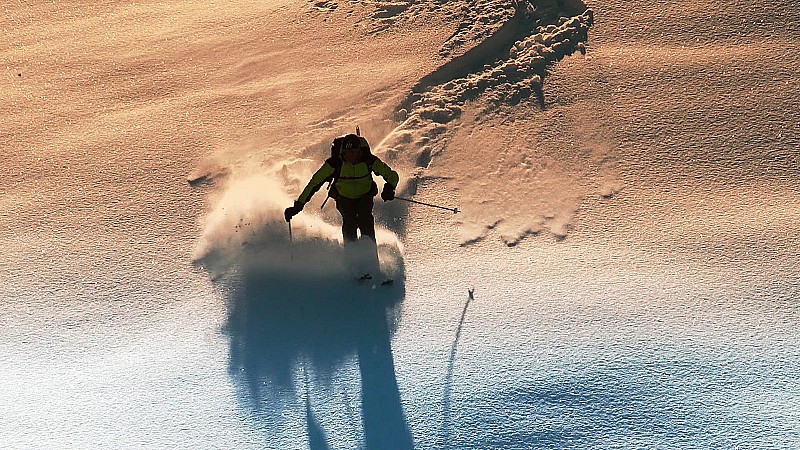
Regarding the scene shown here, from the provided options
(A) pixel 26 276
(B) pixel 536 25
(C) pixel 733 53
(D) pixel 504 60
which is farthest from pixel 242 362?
(C) pixel 733 53

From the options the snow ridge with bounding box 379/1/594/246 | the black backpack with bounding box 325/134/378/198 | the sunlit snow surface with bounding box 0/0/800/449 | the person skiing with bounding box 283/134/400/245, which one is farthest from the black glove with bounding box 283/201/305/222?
the snow ridge with bounding box 379/1/594/246

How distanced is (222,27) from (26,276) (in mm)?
3707

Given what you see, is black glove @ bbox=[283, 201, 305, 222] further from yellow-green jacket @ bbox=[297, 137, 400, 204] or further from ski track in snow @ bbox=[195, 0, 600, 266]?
ski track in snow @ bbox=[195, 0, 600, 266]

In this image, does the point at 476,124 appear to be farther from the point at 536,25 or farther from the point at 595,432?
the point at 595,432

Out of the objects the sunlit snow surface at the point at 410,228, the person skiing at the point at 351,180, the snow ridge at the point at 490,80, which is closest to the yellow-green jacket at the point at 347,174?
the person skiing at the point at 351,180

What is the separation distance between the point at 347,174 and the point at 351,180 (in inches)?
1.9

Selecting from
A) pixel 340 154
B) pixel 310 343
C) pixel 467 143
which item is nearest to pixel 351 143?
pixel 340 154

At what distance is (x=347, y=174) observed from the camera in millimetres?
5316

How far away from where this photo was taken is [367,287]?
215 inches

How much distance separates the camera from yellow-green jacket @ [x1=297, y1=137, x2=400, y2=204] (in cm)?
529

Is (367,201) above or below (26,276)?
above

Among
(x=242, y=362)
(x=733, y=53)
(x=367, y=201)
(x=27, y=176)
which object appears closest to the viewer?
(x=242, y=362)

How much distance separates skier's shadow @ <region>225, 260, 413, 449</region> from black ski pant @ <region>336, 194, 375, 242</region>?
0.32 metres

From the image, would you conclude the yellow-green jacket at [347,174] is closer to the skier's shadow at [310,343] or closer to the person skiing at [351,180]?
the person skiing at [351,180]
